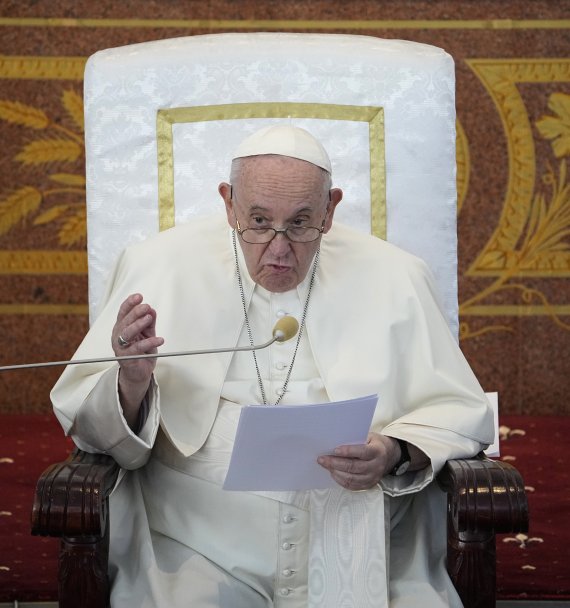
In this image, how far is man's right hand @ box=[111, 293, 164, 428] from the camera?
255 cm

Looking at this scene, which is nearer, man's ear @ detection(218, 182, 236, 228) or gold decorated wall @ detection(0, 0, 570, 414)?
man's ear @ detection(218, 182, 236, 228)

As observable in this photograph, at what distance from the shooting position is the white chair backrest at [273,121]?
3.52m

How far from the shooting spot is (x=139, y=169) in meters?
3.53

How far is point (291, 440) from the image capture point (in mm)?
2514

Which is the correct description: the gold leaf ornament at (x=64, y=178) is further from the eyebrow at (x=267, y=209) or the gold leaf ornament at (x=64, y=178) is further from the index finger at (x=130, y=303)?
the index finger at (x=130, y=303)

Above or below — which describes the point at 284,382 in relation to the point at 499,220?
below

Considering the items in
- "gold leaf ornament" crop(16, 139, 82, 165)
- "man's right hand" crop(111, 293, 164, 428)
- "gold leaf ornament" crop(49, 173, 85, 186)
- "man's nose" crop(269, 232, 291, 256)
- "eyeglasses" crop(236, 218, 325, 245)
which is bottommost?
"man's right hand" crop(111, 293, 164, 428)

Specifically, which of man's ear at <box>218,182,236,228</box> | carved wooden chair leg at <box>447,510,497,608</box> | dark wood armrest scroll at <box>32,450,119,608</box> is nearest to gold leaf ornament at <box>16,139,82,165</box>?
man's ear at <box>218,182,236,228</box>

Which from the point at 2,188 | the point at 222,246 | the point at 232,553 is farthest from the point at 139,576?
the point at 2,188

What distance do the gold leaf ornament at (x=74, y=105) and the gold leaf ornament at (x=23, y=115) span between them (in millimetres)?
122

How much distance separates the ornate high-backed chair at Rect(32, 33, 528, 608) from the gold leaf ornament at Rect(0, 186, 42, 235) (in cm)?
252

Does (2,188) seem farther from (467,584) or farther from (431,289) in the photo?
(467,584)

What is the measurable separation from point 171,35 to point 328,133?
2.63m

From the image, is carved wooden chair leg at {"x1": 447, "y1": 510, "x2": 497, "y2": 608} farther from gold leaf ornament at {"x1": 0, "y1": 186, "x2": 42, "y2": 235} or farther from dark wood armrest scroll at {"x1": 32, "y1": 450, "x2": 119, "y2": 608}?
gold leaf ornament at {"x1": 0, "y1": 186, "x2": 42, "y2": 235}
